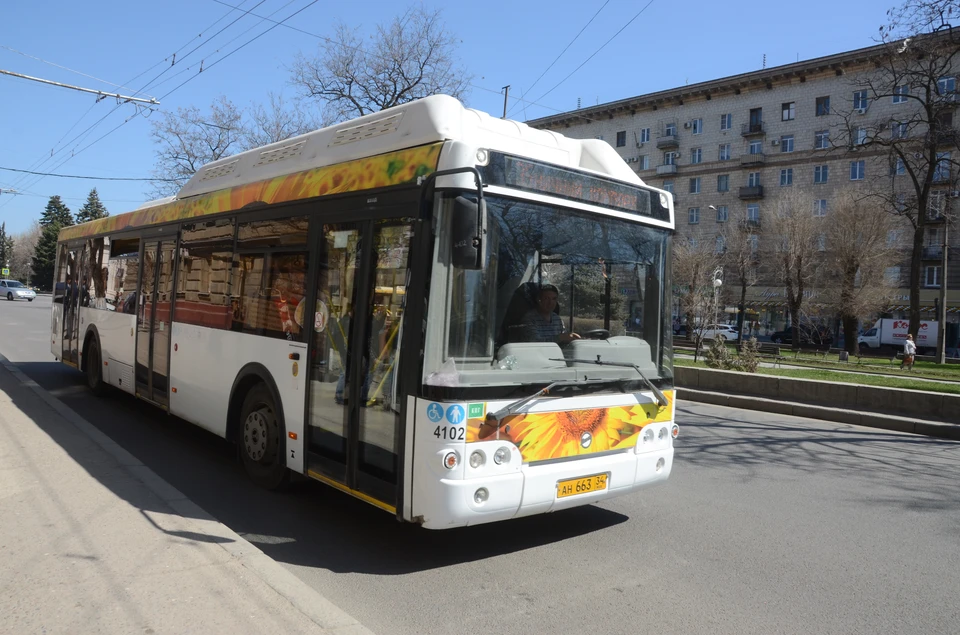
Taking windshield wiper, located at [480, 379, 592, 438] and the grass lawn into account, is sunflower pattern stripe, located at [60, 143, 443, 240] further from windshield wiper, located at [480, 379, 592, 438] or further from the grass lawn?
the grass lawn

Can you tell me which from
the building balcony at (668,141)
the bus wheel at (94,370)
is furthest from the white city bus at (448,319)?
the building balcony at (668,141)

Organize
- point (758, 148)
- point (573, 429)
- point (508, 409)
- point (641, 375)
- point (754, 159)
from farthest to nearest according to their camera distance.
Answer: point (758, 148) → point (754, 159) → point (641, 375) → point (573, 429) → point (508, 409)

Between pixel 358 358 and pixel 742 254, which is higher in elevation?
pixel 742 254

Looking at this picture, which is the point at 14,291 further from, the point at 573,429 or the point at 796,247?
the point at 573,429

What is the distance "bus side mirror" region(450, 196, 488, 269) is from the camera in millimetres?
4613

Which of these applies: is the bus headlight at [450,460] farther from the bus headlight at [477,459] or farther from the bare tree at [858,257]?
the bare tree at [858,257]

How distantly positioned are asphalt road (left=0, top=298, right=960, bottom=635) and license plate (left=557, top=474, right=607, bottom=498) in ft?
1.64

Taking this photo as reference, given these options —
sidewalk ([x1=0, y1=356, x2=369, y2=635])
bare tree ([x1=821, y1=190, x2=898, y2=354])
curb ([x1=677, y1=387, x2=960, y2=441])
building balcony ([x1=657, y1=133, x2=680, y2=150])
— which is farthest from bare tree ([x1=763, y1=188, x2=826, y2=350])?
sidewalk ([x1=0, y1=356, x2=369, y2=635])

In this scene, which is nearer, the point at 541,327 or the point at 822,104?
the point at 541,327

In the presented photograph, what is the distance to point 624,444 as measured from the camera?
572 centimetres

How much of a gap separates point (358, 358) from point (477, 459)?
126 centimetres

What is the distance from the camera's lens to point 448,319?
4.83 m

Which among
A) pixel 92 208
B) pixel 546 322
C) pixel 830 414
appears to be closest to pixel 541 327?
pixel 546 322

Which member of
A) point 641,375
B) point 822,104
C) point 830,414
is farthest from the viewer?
point 822,104
